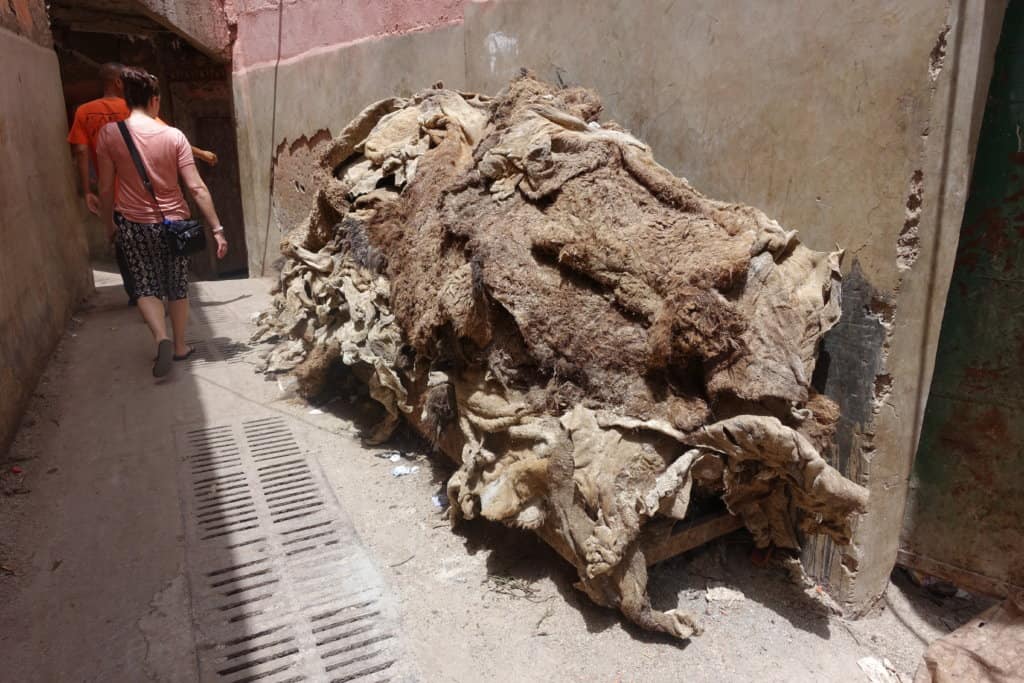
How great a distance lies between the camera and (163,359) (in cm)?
407

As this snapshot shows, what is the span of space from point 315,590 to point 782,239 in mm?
1953

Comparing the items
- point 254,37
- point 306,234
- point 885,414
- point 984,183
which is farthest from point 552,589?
point 254,37

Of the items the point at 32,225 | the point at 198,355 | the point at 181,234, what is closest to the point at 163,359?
the point at 198,355

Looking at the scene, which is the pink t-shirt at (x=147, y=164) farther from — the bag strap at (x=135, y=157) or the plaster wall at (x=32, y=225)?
the plaster wall at (x=32, y=225)

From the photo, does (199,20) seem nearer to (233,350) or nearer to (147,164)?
(147,164)

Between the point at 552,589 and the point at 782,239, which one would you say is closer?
the point at 782,239

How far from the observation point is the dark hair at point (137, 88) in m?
3.83

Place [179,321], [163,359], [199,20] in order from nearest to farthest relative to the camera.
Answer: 1. [163,359]
2. [179,321]
3. [199,20]

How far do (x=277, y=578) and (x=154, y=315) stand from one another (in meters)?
2.48

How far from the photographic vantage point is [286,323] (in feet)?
14.6

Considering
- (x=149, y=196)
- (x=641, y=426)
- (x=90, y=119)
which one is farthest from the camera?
(x=90, y=119)

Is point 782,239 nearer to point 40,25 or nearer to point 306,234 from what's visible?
point 306,234

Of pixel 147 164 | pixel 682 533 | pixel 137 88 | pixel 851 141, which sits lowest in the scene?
pixel 682 533

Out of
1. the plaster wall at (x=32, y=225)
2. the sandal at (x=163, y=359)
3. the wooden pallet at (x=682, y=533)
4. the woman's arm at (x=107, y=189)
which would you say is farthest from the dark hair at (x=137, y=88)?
the wooden pallet at (x=682, y=533)
